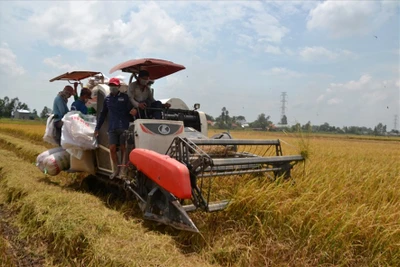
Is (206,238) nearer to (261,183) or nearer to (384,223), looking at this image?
(261,183)

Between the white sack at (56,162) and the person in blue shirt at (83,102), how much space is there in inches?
36.6

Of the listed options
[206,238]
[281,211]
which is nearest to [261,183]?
[281,211]

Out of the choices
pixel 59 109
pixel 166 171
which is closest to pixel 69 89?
pixel 59 109

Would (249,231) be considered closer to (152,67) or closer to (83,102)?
(152,67)

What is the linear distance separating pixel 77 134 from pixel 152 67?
5.99 feet

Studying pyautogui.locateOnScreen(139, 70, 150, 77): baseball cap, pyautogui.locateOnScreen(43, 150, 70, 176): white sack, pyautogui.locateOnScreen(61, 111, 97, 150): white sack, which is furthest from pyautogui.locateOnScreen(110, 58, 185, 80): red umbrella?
pyautogui.locateOnScreen(43, 150, 70, 176): white sack

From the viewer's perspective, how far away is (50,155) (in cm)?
707

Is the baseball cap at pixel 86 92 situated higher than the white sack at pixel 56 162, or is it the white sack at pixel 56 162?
the baseball cap at pixel 86 92

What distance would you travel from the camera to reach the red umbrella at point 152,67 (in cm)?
556

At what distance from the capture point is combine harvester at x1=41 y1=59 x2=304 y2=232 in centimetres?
405

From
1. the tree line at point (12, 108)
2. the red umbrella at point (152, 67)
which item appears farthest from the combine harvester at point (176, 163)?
the tree line at point (12, 108)

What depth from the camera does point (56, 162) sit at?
22.8 feet

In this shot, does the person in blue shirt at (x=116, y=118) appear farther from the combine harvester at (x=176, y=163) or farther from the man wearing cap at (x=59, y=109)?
the man wearing cap at (x=59, y=109)

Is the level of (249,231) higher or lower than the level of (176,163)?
lower
